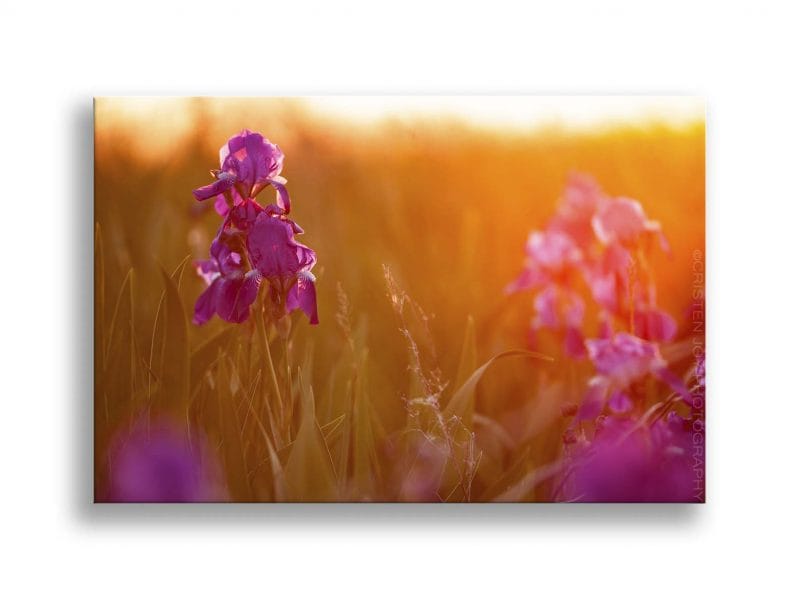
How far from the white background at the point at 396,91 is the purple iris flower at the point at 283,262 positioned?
0.35 m

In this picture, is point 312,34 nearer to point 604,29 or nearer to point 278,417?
point 604,29

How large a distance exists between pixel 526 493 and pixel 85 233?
1244mm

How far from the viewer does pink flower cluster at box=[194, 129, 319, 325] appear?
1.93 m

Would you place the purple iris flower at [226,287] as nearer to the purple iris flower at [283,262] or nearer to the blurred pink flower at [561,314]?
the purple iris flower at [283,262]

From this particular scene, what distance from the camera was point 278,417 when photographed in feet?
6.39

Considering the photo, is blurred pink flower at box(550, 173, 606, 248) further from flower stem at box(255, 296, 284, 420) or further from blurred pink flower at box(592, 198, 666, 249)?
flower stem at box(255, 296, 284, 420)

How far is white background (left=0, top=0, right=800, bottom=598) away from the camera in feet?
6.52

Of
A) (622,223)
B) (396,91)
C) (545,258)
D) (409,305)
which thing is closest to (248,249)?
(409,305)

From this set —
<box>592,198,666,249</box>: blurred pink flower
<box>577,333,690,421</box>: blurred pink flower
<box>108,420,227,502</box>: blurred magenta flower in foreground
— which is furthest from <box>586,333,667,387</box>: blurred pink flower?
<box>108,420,227,502</box>: blurred magenta flower in foreground

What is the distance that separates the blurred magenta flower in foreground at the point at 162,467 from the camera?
6.39ft

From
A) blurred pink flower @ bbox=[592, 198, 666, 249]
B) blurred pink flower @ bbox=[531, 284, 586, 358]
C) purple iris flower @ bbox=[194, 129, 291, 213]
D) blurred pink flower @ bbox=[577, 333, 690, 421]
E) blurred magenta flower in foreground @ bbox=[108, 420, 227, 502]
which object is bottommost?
blurred magenta flower in foreground @ bbox=[108, 420, 227, 502]

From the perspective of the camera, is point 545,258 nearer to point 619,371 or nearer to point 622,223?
point 622,223

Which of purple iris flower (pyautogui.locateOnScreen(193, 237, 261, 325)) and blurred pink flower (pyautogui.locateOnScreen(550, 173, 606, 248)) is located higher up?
blurred pink flower (pyautogui.locateOnScreen(550, 173, 606, 248))

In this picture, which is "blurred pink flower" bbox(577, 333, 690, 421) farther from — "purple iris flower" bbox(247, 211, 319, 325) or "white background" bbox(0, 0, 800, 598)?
"purple iris flower" bbox(247, 211, 319, 325)
